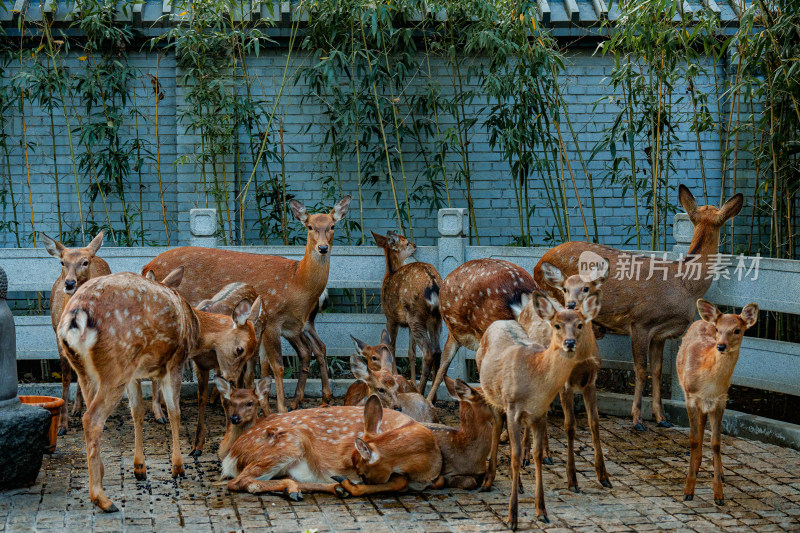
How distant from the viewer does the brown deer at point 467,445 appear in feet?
17.7

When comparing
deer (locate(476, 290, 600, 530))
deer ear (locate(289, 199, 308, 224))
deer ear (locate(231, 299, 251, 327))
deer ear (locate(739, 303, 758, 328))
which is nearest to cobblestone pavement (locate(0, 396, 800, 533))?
deer (locate(476, 290, 600, 530))

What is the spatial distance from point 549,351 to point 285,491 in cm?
167

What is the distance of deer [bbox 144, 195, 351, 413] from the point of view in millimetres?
7367

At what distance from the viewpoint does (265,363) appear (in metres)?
7.50

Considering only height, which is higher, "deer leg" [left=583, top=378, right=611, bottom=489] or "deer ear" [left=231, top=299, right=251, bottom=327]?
"deer ear" [left=231, top=299, right=251, bottom=327]

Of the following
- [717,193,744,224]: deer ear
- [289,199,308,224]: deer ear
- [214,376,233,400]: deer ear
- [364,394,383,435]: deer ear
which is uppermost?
[289,199,308,224]: deer ear

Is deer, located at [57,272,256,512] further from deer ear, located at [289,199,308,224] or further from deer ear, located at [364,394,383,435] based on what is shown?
deer ear, located at [289,199,308,224]

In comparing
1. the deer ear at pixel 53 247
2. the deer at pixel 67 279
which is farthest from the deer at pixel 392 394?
the deer ear at pixel 53 247

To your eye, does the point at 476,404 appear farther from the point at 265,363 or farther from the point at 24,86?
the point at 24,86

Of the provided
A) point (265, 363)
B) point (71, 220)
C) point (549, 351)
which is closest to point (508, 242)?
point (265, 363)

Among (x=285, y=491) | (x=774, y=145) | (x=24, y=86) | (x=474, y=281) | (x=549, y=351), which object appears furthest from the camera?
(x=24, y=86)

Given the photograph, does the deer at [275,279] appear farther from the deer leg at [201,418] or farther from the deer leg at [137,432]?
the deer leg at [137,432]

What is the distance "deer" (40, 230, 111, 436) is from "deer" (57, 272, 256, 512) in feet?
4.19

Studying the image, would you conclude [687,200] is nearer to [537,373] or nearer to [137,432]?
[537,373]
